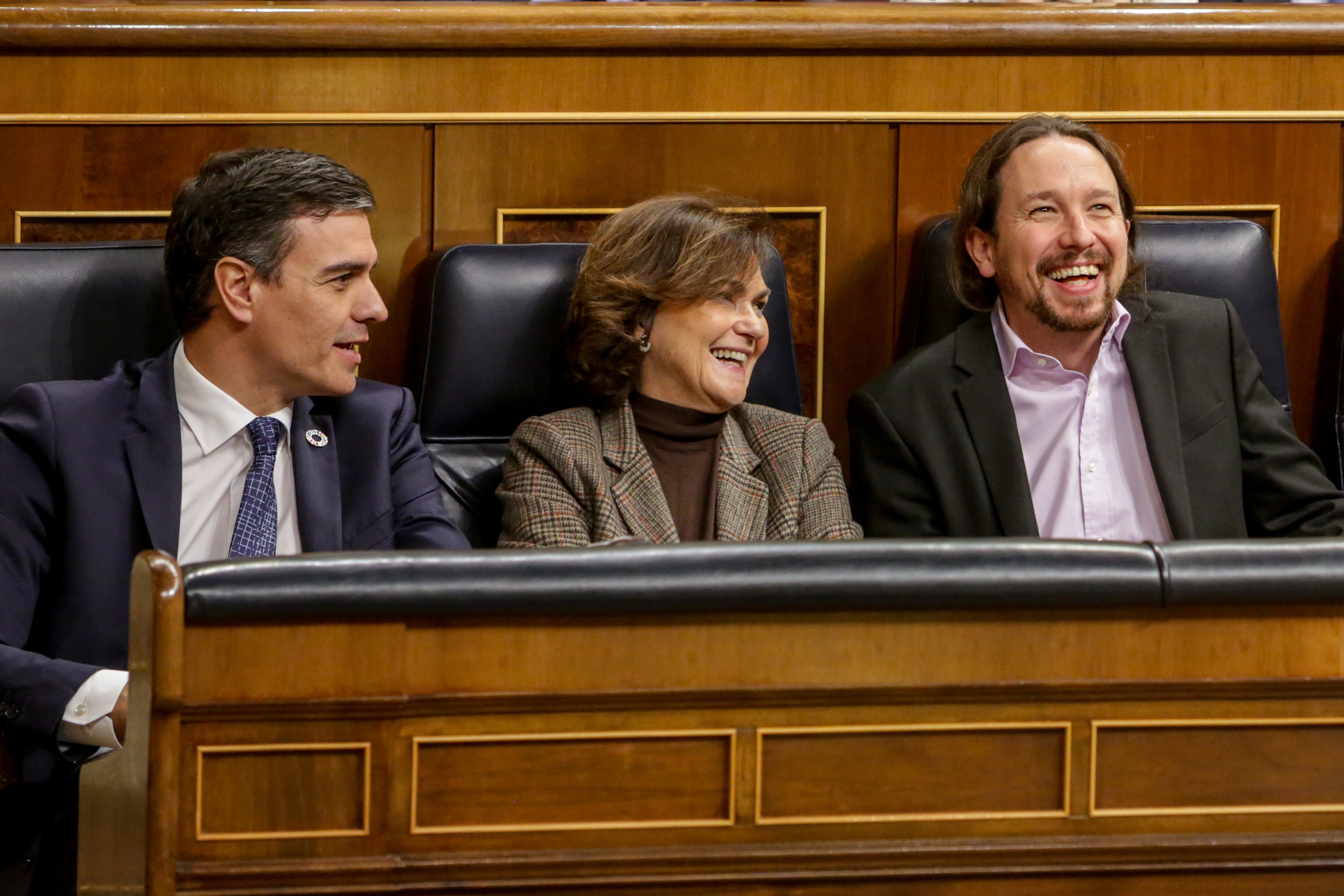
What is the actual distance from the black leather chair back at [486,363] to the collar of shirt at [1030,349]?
30 cm

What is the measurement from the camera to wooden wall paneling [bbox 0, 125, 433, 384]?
194 centimetres

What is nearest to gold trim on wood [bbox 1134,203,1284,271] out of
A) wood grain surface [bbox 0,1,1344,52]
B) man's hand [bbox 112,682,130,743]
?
wood grain surface [bbox 0,1,1344,52]

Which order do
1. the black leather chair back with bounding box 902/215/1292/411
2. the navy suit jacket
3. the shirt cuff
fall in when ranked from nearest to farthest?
the shirt cuff
the navy suit jacket
the black leather chair back with bounding box 902/215/1292/411

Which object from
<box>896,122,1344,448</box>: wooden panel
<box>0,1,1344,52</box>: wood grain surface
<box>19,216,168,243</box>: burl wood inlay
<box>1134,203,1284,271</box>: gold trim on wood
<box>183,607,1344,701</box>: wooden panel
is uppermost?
<box>0,1,1344,52</box>: wood grain surface

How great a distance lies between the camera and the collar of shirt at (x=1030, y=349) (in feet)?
5.95

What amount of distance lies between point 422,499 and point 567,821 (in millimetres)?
743

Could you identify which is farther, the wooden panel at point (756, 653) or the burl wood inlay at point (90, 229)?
the burl wood inlay at point (90, 229)

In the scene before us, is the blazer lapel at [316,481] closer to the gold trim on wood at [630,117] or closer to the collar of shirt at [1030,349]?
the gold trim on wood at [630,117]

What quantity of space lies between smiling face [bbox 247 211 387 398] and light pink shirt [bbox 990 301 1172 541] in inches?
31.3

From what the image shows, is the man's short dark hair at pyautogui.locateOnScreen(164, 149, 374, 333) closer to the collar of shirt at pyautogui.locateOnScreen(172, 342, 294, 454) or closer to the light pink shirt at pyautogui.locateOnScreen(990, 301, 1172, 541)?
the collar of shirt at pyautogui.locateOnScreen(172, 342, 294, 454)

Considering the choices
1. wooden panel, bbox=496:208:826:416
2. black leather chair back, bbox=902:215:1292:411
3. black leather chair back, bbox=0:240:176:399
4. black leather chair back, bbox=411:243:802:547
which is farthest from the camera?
wooden panel, bbox=496:208:826:416

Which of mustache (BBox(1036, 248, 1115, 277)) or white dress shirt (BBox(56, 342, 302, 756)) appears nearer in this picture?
white dress shirt (BBox(56, 342, 302, 756))

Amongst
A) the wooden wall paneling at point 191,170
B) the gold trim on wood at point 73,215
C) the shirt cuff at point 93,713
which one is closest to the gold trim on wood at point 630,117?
the wooden wall paneling at point 191,170

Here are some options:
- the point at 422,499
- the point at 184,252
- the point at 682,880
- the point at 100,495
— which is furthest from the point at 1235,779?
the point at 184,252
